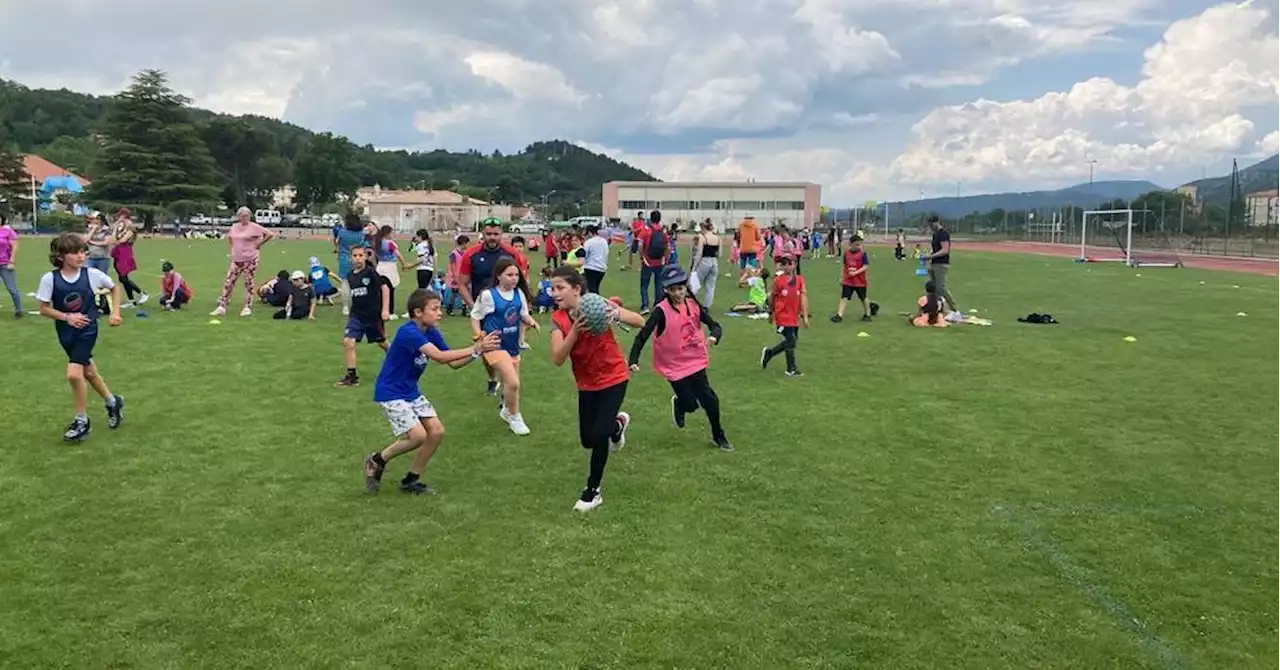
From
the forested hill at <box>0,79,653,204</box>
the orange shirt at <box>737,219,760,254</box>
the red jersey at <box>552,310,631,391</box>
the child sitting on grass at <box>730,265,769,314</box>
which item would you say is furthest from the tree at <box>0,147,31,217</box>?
the red jersey at <box>552,310,631,391</box>

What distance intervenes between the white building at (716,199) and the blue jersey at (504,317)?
108 m

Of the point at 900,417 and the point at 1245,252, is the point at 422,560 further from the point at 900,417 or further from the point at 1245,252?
the point at 1245,252

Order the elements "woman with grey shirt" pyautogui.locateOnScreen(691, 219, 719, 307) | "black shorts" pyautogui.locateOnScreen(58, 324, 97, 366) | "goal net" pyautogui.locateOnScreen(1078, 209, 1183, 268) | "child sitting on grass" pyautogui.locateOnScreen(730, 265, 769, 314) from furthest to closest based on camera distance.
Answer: "goal net" pyautogui.locateOnScreen(1078, 209, 1183, 268), "woman with grey shirt" pyautogui.locateOnScreen(691, 219, 719, 307), "child sitting on grass" pyautogui.locateOnScreen(730, 265, 769, 314), "black shorts" pyautogui.locateOnScreen(58, 324, 97, 366)

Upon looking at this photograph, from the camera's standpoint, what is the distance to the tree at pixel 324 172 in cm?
12119

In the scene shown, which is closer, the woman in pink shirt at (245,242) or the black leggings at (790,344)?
the black leggings at (790,344)

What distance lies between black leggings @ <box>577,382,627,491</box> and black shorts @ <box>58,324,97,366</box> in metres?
4.24

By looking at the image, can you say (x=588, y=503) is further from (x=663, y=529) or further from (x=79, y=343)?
(x=79, y=343)

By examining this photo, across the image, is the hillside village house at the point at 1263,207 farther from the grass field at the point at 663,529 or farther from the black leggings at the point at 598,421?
the black leggings at the point at 598,421

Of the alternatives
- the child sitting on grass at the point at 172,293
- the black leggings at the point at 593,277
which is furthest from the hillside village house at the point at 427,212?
the black leggings at the point at 593,277

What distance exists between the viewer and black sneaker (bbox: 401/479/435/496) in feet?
21.1

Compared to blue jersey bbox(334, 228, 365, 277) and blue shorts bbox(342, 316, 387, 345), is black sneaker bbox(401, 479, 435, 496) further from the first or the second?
blue jersey bbox(334, 228, 365, 277)

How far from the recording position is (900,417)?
8.94m

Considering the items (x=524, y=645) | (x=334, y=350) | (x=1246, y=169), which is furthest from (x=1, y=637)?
(x=1246, y=169)

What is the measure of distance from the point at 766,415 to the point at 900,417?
50.5 inches
